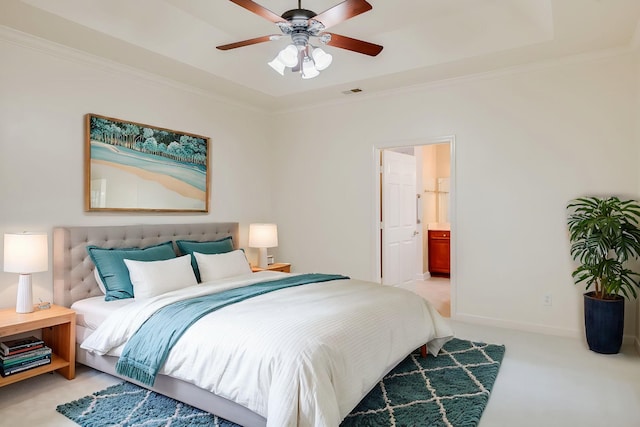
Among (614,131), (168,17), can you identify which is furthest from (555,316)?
(168,17)

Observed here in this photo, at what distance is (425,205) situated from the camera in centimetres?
727

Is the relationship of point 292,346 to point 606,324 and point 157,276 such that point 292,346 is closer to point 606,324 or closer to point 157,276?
point 157,276

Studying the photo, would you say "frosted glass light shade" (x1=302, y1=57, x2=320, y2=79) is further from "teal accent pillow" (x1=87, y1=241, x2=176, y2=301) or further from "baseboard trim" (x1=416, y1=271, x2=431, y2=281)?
"baseboard trim" (x1=416, y1=271, x2=431, y2=281)

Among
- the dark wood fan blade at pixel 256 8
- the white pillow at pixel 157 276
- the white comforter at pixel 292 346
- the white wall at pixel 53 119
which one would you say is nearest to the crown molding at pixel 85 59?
the white wall at pixel 53 119

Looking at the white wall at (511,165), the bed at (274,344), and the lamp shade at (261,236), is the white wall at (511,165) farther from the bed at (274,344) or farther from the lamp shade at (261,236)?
the bed at (274,344)

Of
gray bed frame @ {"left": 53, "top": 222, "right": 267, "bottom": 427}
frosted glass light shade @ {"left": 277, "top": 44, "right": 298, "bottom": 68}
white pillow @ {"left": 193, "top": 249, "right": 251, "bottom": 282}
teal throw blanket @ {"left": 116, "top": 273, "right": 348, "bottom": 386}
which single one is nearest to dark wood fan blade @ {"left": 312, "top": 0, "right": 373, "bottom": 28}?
frosted glass light shade @ {"left": 277, "top": 44, "right": 298, "bottom": 68}

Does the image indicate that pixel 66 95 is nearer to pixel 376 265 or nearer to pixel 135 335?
pixel 135 335

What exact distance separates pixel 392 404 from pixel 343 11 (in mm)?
2356

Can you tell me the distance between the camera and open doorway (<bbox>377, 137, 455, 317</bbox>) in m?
5.18

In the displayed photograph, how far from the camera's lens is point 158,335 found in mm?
2531

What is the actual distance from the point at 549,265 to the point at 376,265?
1.87 metres

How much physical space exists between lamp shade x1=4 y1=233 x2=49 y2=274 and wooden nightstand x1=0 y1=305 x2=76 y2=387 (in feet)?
1.06

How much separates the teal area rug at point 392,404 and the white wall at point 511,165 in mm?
1308

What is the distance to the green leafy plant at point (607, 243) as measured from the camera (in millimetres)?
3361
